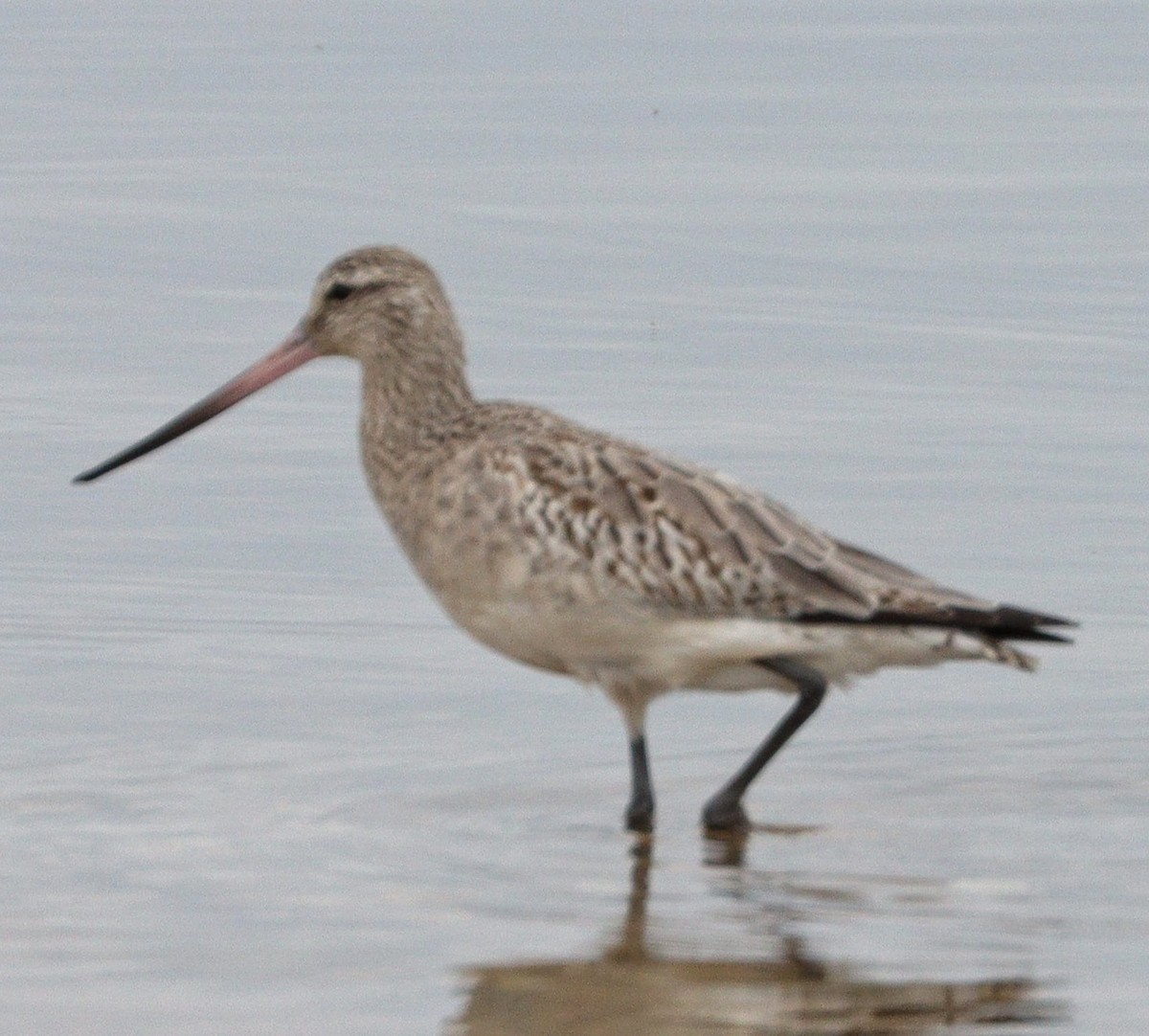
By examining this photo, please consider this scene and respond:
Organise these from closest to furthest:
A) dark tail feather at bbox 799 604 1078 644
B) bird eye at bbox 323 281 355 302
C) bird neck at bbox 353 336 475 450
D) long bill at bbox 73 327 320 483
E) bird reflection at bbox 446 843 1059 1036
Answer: bird reflection at bbox 446 843 1059 1036 < dark tail feather at bbox 799 604 1078 644 < bird neck at bbox 353 336 475 450 < bird eye at bbox 323 281 355 302 < long bill at bbox 73 327 320 483

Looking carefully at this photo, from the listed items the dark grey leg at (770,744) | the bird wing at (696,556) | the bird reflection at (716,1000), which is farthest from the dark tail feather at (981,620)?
the bird reflection at (716,1000)

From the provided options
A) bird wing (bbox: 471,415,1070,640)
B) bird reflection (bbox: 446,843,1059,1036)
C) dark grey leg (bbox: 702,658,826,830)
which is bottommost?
bird reflection (bbox: 446,843,1059,1036)

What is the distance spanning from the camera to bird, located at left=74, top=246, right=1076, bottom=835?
9.52 metres

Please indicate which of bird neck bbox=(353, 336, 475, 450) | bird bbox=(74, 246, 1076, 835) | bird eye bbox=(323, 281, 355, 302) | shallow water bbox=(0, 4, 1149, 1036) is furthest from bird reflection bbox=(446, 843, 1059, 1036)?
bird eye bbox=(323, 281, 355, 302)

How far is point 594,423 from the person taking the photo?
13.2m

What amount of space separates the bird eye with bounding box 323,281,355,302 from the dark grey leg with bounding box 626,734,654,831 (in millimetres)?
1600

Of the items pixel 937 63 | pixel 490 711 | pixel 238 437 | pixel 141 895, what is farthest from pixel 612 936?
pixel 937 63

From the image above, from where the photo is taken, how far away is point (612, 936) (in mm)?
8484

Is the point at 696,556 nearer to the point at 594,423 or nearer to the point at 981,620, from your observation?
the point at 981,620

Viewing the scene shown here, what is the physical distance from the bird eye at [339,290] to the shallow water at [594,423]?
1.15 meters

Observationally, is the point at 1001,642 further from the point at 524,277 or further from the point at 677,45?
the point at 677,45

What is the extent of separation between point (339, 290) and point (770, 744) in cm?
178

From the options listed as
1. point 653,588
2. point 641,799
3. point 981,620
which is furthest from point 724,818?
point 981,620

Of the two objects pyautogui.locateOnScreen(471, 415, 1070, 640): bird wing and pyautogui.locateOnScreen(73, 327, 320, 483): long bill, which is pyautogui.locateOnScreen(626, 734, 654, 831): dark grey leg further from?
pyautogui.locateOnScreen(73, 327, 320, 483): long bill
